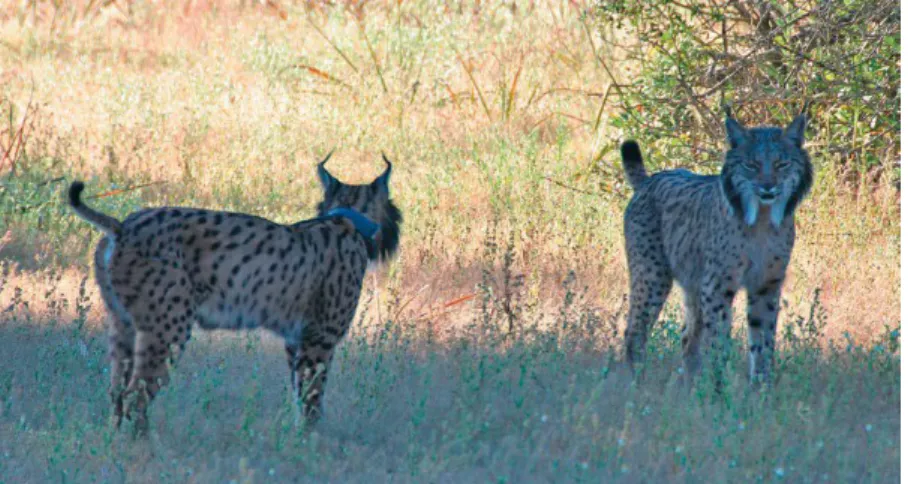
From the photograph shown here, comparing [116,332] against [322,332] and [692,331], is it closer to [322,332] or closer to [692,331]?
[322,332]

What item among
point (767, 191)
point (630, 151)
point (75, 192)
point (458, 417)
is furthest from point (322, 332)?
point (630, 151)

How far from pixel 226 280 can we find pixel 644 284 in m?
2.51

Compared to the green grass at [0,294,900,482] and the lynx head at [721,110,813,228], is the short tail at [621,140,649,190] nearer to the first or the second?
the green grass at [0,294,900,482]

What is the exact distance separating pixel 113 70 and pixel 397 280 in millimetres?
7653

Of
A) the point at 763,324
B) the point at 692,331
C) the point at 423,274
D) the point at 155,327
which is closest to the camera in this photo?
the point at 155,327

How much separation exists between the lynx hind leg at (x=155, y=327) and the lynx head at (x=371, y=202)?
1249 mm

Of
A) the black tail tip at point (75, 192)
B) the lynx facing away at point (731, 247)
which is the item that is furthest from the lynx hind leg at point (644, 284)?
the black tail tip at point (75, 192)

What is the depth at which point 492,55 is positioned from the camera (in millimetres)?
14500


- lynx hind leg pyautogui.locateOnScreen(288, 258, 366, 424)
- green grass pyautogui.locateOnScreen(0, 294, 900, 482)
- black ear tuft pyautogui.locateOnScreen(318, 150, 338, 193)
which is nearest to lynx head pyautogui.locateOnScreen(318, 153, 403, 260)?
black ear tuft pyautogui.locateOnScreen(318, 150, 338, 193)

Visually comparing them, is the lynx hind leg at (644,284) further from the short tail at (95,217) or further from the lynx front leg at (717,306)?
the short tail at (95,217)

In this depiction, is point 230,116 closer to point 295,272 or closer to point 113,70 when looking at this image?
point 113,70

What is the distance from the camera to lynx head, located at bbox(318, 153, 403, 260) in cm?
664

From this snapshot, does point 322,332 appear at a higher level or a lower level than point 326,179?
lower

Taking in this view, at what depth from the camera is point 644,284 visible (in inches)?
288
